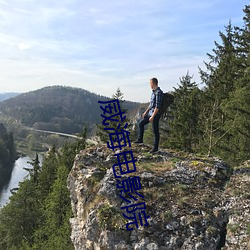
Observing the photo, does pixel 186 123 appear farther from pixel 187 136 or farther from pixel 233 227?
pixel 233 227

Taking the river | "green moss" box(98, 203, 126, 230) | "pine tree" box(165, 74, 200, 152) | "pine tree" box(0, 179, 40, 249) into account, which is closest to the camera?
"green moss" box(98, 203, 126, 230)

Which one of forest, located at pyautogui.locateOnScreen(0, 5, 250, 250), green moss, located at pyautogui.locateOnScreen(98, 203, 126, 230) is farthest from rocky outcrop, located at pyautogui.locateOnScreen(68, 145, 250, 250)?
forest, located at pyautogui.locateOnScreen(0, 5, 250, 250)

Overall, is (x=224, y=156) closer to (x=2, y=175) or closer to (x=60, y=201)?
(x=60, y=201)

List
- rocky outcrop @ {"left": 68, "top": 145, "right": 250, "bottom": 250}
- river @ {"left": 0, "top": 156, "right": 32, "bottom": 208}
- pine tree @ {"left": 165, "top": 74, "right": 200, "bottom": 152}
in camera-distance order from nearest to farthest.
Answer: rocky outcrop @ {"left": 68, "top": 145, "right": 250, "bottom": 250} < pine tree @ {"left": 165, "top": 74, "right": 200, "bottom": 152} < river @ {"left": 0, "top": 156, "right": 32, "bottom": 208}

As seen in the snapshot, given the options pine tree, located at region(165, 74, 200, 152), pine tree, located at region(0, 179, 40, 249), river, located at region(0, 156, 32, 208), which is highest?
pine tree, located at region(165, 74, 200, 152)

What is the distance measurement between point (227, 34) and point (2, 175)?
7356 centimetres

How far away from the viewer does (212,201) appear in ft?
26.3

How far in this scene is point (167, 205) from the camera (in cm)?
797

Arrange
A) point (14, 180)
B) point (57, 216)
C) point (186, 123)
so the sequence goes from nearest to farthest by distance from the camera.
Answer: point (186, 123) < point (57, 216) < point (14, 180)

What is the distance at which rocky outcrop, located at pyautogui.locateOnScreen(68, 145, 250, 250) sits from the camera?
7.20m

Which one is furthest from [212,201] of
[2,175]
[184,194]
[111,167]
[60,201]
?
[2,175]

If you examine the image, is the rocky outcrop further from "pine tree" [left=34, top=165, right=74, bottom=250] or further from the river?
the river

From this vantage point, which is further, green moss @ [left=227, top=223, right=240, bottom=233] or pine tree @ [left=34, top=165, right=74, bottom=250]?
pine tree @ [left=34, top=165, right=74, bottom=250]

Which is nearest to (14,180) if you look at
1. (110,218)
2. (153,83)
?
(153,83)
